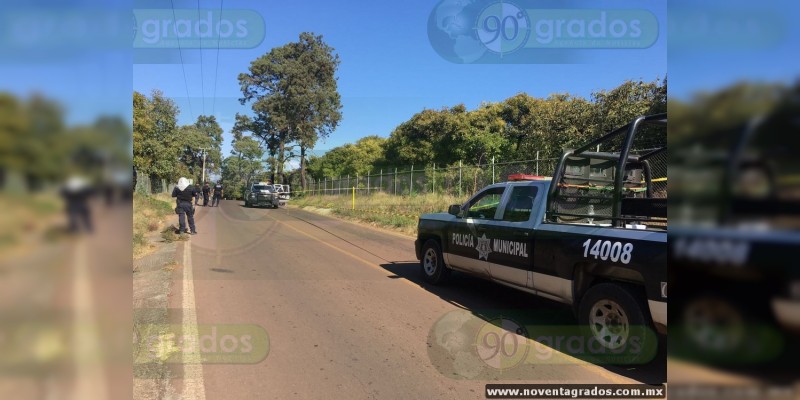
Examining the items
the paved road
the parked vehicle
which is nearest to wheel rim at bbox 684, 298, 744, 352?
the paved road

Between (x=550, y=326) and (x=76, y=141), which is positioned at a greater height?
(x=76, y=141)

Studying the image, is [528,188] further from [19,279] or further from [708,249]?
[19,279]

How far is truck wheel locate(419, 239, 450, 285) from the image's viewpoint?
771 centimetres

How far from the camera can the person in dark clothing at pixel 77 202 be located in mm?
1171

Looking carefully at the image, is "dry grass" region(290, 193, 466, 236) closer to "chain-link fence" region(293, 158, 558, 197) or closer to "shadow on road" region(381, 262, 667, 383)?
"chain-link fence" region(293, 158, 558, 197)

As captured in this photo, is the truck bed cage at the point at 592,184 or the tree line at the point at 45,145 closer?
the tree line at the point at 45,145

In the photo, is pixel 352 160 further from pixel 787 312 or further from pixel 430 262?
pixel 787 312

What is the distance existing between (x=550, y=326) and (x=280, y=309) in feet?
11.2

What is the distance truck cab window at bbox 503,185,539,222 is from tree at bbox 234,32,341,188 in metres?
20.6

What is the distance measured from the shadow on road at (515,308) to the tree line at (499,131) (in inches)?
95.0

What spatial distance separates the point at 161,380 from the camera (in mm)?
4152

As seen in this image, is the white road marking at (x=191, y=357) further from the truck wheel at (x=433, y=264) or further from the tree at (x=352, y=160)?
the tree at (x=352, y=160)

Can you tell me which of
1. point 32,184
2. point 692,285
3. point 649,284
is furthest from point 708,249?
point 649,284

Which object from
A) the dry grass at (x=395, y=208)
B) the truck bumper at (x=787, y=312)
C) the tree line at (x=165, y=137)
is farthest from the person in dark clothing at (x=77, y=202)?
the dry grass at (x=395, y=208)
